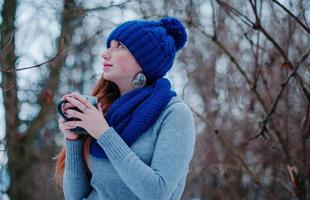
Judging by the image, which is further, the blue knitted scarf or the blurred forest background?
the blurred forest background

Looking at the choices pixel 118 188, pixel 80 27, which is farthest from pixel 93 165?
pixel 80 27

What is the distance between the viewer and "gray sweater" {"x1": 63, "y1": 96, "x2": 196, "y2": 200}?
149cm

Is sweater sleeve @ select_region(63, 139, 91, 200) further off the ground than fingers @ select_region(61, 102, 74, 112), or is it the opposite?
fingers @ select_region(61, 102, 74, 112)

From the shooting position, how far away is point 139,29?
1733mm

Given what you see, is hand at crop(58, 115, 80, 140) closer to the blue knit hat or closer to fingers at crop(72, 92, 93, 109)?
fingers at crop(72, 92, 93, 109)

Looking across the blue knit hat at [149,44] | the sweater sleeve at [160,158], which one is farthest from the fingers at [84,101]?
the blue knit hat at [149,44]

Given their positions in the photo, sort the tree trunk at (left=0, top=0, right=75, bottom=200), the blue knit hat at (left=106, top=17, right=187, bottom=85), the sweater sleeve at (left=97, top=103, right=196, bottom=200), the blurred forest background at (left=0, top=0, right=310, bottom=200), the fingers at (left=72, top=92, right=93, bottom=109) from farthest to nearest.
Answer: the tree trunk at (left=0, top=0, right=75, bottom=200), the blurred forest background at (left=0, top=0, right=310, bottom=200), the blue knit hat at (left=106, top=17, right=187, bottom=85), the fingers at (left=72, top=92, right=93, bottom=109), the sweater sleeve at (left=97, top=103, right=196, bottom=200)

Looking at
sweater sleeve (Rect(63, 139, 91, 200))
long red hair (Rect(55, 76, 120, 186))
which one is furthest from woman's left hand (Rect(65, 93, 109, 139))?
long red hair (Rect(55, 76, 120, 186))

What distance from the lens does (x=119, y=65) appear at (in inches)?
67.5

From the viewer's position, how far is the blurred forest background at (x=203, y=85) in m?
3.92

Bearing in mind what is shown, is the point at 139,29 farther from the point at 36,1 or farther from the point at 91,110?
the point at 36,1

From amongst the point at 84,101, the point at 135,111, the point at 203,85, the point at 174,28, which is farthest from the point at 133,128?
the point at 203,85

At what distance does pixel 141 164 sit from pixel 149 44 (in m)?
0.42

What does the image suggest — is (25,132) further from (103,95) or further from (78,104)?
(78,104)
